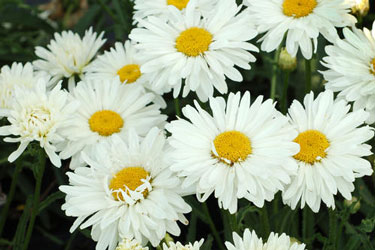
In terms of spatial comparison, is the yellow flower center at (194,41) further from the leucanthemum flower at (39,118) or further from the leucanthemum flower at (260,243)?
the leucanthemum flower at (260,243)

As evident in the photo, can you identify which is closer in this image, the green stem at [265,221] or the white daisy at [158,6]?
the green stem at [265,221]

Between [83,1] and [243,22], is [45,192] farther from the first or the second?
[83,1]

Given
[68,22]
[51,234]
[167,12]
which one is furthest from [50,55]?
[68,22]

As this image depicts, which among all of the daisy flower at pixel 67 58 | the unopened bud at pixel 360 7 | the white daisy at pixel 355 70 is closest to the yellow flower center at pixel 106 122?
the daisy flower at pixel 67 58

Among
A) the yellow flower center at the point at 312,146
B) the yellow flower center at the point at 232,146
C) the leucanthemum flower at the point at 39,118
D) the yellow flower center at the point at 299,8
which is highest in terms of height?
the yellow flower center at the point at 299,8

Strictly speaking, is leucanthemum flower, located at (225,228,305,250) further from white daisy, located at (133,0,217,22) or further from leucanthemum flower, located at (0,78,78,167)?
white daisy, located at (133,0,217,22)

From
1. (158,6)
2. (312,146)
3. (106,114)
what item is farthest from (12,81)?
(312,146)

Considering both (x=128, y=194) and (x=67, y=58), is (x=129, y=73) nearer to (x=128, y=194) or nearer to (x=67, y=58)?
(x=67, y=58)

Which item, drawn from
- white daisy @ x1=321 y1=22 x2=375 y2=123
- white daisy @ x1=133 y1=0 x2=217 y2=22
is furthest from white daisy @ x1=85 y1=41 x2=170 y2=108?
white daisy @ x1=321 y1=22 x2=375 y2=123
